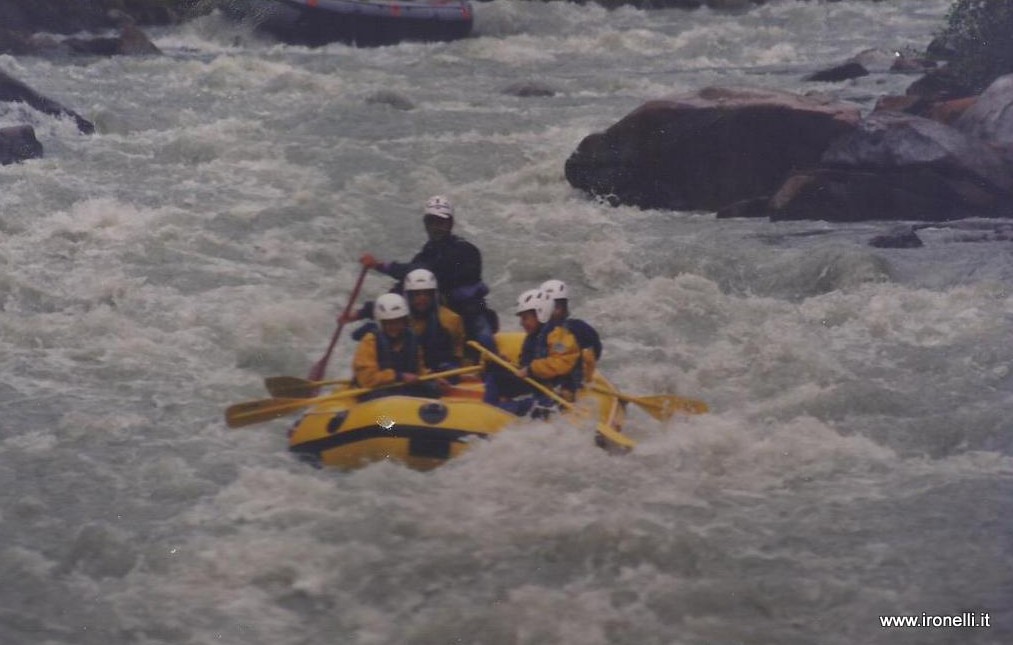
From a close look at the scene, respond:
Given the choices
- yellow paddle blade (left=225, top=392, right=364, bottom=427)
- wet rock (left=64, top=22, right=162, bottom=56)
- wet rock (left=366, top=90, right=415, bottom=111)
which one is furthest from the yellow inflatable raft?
wet rock (left=64, top=22, right=162, bottom=56)

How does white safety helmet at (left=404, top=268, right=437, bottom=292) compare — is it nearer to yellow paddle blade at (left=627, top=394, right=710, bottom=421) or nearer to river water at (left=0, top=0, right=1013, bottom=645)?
river water at (left=0, top=0, right=1013, bottom=645)

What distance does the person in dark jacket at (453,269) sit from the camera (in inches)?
303

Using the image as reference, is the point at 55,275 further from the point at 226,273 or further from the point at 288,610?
the point at 288,610

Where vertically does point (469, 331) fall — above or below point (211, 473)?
above

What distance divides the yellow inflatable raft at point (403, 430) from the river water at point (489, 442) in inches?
3.4

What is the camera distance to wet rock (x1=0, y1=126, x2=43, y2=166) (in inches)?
546

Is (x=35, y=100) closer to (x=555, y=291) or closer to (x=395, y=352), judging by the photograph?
(x=395, y=352)

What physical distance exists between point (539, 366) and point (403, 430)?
2.59 ft

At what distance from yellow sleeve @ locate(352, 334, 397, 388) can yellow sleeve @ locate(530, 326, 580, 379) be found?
747 millimetres

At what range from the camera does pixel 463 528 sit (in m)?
6.34

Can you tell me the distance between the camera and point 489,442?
267 inches

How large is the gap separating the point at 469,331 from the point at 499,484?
48.5 inches

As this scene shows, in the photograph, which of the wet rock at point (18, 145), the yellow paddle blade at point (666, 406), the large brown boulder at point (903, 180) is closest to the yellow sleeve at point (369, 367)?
the yellow paddle blade at point (666, 406)

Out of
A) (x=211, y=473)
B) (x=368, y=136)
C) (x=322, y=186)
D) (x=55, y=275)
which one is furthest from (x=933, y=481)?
(x=368, y=136)
